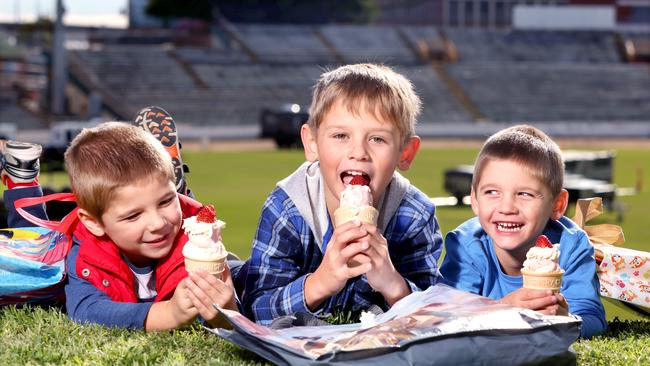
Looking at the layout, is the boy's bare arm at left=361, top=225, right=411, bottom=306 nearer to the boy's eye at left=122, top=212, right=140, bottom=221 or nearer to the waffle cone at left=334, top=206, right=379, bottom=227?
the waffle cone at left=334, top=206, right=379, bottom=227

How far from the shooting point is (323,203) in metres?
5.38

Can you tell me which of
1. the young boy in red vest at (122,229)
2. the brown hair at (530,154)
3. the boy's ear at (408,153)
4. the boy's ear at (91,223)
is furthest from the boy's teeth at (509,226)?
the boy's ear at (91,223)

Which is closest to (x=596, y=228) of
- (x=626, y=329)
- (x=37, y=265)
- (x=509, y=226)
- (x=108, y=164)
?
(x=626, y=329)

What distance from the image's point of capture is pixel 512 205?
213 inches

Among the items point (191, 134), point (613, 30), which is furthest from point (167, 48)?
point (613, 30)

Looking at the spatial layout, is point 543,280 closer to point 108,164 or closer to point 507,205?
point 507,205

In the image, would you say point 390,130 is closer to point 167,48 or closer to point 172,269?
point 172,269

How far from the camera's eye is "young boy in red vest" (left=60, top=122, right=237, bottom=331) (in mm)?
5102

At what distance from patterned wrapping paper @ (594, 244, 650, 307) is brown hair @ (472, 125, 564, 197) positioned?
571 millimetres

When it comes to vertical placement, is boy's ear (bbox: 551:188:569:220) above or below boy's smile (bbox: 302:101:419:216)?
below

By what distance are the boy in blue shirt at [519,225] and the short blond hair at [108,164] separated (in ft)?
4.74

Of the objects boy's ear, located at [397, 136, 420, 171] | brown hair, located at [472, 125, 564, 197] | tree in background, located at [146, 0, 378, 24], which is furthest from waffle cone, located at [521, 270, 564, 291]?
tree in background, located at [146, 0, 378, 24]

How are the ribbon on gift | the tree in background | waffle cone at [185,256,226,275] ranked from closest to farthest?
waffle cone at [185,256,226,275] → the ribbon on gift → the tree in background

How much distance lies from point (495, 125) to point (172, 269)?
51547 mm
